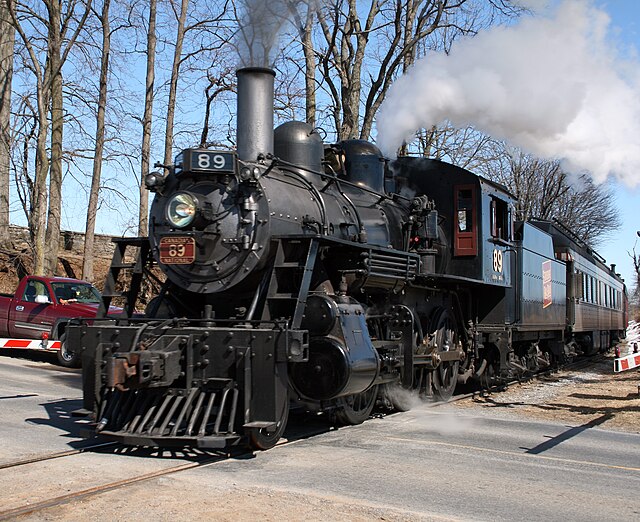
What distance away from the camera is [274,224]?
A: 739 cm

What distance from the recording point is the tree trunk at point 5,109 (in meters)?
22.9

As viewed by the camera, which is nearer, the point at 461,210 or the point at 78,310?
the point at 461,210

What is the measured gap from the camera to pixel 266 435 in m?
6.80

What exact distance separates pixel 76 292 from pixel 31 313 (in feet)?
3.22

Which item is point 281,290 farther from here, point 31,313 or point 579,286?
point 579,286

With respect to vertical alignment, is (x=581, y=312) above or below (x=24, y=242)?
below

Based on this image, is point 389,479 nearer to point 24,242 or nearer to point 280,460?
point 280,460

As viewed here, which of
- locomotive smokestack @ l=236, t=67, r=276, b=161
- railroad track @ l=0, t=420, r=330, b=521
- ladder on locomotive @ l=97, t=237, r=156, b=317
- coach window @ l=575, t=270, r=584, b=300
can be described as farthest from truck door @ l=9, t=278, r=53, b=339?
coach window @ l=575, t=270, r=584, b=300

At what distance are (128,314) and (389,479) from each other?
3.73 meters

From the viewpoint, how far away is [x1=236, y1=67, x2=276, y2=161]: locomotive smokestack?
8.23 m

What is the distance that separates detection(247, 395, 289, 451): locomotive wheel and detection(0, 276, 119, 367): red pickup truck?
28.6ft

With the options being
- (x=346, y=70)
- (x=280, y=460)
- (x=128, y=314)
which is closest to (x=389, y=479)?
(x=280, y=460)

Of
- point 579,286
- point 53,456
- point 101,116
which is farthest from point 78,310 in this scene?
point 579,286

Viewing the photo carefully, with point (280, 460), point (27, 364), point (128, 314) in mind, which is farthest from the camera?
point (27, 364)
